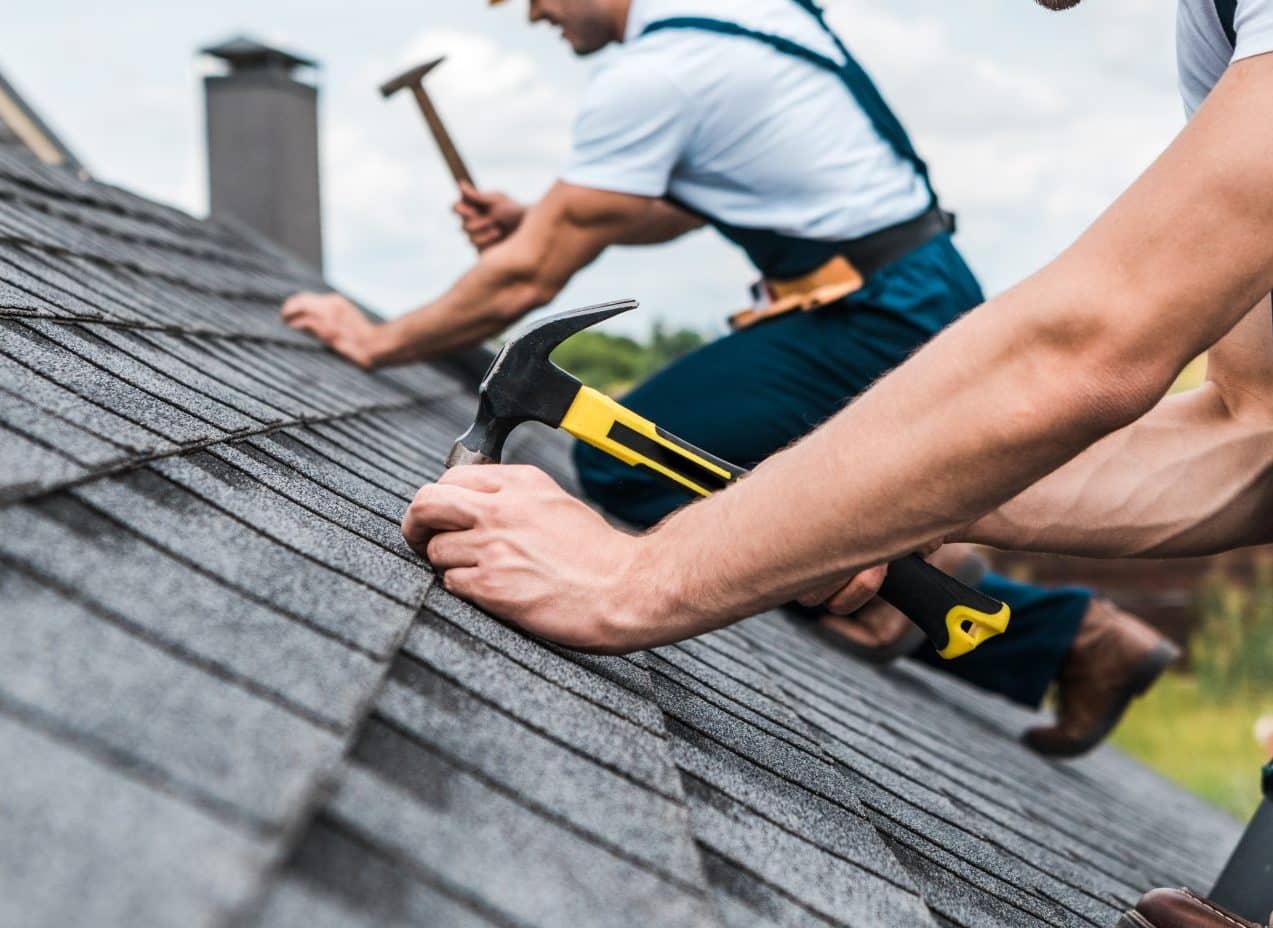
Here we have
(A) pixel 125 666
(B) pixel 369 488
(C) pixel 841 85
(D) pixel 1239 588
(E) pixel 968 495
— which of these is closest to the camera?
(A) pixel 125 666

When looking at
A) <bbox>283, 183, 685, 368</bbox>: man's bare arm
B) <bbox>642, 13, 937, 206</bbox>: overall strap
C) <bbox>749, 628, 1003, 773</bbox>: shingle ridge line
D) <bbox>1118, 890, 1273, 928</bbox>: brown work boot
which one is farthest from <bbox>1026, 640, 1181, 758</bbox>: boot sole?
<bbox>1118, 890, 1273, 928</bbox>: brown work boot

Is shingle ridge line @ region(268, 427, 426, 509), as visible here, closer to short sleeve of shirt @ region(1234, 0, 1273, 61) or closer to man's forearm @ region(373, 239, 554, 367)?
short sleeve of shirt @ region(1234, 0, 1273, 61)

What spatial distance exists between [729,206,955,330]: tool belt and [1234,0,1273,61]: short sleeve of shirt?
1.88 m

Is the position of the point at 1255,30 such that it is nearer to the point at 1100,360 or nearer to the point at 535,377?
the point at 1100,360

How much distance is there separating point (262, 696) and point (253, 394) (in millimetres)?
1336

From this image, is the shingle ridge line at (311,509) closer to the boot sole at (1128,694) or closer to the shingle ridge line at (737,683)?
the shingle ridge line at (737,683)

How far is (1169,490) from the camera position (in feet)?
7.27

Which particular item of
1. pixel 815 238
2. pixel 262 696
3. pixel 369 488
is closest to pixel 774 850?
pixel 262 696

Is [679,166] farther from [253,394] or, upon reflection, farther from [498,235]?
[253,394]

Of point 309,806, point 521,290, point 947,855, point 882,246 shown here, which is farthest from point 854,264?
point 309,806

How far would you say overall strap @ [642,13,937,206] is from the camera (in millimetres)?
A: 3053

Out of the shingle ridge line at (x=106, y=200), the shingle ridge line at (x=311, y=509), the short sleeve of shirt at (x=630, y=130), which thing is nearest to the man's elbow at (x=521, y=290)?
the short sleeve of shirt at (x=630, y=130)

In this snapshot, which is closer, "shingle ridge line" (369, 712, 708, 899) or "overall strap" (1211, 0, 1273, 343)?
"shingle ridge line" (369, 712, 708, 899)

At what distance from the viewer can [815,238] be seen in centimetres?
322
